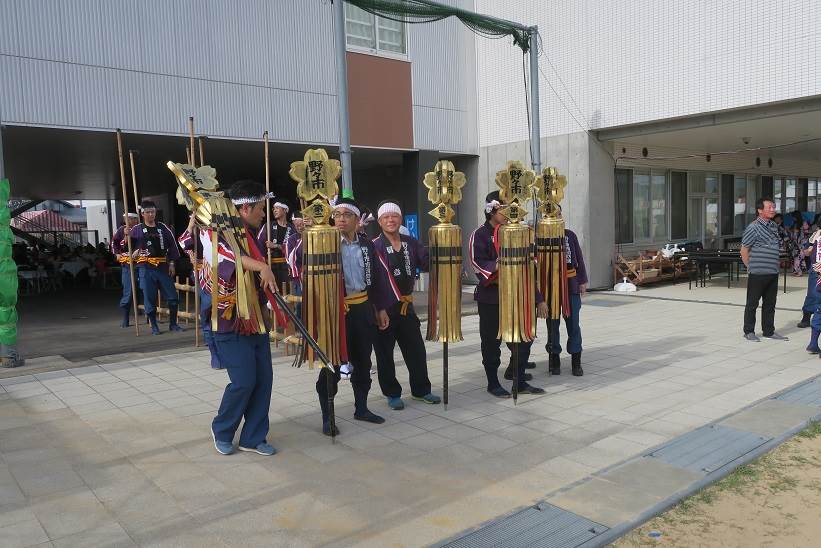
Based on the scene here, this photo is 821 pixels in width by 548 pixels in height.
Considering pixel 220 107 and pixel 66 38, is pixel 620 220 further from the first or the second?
pixel 66 38

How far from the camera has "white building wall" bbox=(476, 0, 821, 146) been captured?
32.8 feet

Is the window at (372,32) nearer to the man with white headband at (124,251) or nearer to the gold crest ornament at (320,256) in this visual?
the man with white headband at (124,251)

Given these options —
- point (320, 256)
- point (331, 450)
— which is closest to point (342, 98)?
point (320, 256)

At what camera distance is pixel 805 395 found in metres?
5.36

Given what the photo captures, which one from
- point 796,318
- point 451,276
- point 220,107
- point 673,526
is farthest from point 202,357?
point 796,318

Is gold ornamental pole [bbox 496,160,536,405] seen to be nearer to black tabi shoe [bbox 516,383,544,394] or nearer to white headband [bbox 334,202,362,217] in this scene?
black tabi shoe [bbox 516,383,544,394]

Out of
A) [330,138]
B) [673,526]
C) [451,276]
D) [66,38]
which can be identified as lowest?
[673,526]

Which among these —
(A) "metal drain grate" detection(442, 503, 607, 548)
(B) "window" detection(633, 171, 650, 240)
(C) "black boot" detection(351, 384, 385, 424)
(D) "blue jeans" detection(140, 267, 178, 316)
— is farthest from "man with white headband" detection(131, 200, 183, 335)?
(B) "window" detection(633, 171, 650, 240)

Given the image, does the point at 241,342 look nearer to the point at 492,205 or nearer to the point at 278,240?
the point at 492,205

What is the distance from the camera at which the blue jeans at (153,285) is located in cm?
917

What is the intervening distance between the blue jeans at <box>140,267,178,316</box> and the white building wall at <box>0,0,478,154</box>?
217cm

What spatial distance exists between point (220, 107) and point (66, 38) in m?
2.31

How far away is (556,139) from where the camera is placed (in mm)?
13125

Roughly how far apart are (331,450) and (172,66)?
7672 millimetres
